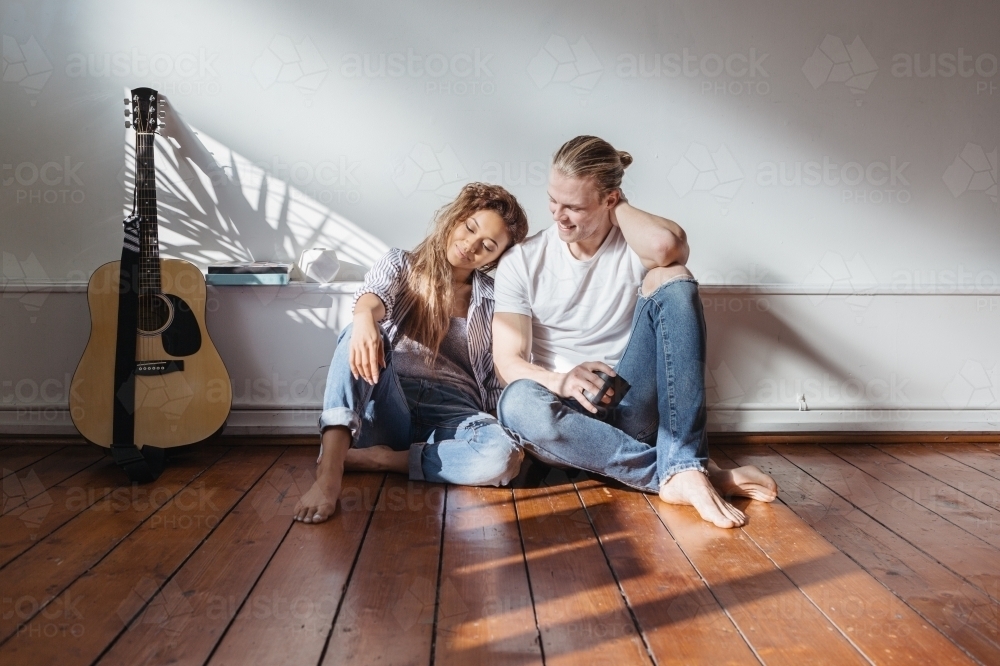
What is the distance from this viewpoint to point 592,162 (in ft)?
6.30

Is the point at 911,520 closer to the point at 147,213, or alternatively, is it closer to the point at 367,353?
the point at 367,353

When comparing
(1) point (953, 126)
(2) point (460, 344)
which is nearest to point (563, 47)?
(2) point (460, 344)

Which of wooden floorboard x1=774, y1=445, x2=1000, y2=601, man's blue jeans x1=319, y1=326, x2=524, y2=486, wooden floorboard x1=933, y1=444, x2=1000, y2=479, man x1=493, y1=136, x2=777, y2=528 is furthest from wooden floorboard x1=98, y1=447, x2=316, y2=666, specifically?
wooden floorboard x1=933, y1=444, x2=1000, y2=479

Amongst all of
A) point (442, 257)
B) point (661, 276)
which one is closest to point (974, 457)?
point (661, 276)

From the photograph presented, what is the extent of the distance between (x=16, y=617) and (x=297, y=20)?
1744 millimetres

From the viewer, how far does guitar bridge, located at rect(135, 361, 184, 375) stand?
213 cm

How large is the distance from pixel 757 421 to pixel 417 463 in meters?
1.10

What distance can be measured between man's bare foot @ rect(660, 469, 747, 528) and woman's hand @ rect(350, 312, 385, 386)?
71 centimetres

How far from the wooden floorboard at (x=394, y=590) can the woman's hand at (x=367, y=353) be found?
29 cm

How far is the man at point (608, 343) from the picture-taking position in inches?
72.2

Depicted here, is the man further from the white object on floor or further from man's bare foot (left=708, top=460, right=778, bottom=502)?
the white object on floor

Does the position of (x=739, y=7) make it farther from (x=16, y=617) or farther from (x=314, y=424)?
(x=16, y=617)

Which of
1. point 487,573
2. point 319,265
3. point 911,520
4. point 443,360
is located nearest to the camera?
point 487,573

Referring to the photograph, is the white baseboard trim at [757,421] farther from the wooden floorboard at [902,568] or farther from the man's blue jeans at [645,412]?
the man's blue jeans at [645,412]
